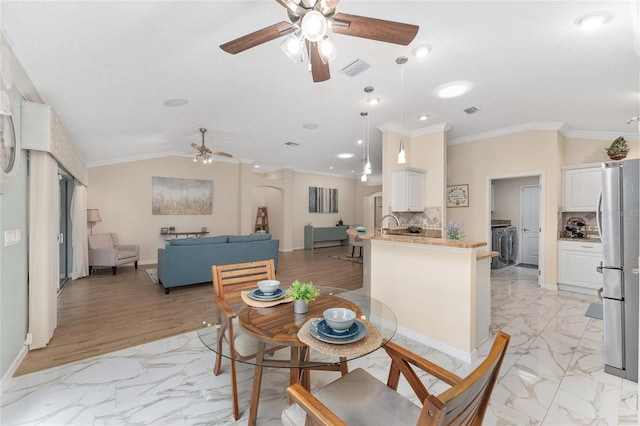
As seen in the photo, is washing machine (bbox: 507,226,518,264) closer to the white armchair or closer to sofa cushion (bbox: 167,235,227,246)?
sofa cushion (bbox: 167,235,227,246)

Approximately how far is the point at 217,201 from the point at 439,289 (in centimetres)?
654

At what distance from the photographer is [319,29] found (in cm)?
138

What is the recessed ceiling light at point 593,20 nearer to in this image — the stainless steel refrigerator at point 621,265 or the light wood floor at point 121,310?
the stainless steel refrigerator at point 621,265

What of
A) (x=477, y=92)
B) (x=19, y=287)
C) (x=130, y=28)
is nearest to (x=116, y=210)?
(x=19, y=287)

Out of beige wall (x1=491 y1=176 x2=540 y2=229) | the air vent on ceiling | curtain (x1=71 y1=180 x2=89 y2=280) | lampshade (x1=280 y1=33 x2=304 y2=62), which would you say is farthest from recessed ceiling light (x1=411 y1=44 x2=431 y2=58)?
curtain (x1=71 y1=180 x2=89 y2=280)

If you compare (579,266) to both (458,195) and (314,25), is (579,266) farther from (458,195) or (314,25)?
(314,25)

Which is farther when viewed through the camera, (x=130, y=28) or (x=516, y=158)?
(x=516, y=158)

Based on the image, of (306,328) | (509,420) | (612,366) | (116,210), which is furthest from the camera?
(116,210)

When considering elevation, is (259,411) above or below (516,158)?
below

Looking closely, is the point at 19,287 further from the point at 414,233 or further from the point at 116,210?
the point at 414,233

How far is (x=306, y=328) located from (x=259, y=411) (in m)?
0.90

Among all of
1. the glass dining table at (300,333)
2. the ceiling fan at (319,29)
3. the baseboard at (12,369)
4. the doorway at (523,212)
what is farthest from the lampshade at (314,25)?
the doorway at (523,212)

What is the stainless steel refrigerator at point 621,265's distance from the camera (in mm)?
2135

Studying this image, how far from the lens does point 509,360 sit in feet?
7.95
